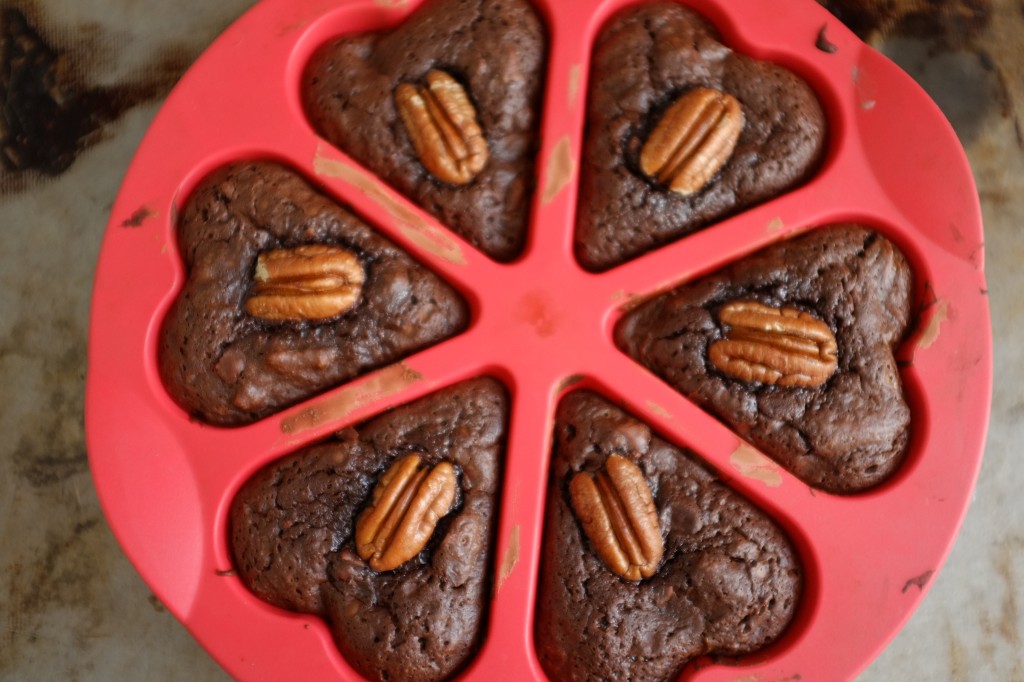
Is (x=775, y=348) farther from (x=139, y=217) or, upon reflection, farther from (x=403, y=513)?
(x=139, y=217)

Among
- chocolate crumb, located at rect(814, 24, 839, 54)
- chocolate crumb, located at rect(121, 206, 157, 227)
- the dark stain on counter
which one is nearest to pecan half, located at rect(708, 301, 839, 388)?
chocolate crumb, located at rect(814, 24, 839, 54)

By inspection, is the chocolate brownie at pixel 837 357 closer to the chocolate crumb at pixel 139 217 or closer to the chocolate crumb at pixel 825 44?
the chocolate crumb at pixel 825 44

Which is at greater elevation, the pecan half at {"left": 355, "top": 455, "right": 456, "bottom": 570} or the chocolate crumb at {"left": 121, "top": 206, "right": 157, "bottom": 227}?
the chocolate crumb at {"left": 121, "top": 206, "right": 157, "bottom": 227}

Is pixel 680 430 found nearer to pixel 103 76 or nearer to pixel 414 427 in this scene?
pixel 414 427

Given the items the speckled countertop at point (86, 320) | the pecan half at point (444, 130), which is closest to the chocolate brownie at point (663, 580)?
the pecan half at point (444, 130)

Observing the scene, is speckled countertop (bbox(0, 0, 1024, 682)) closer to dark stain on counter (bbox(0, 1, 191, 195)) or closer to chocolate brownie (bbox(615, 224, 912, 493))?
dark stain on counter (bbox(0, 1, 191, 195))
